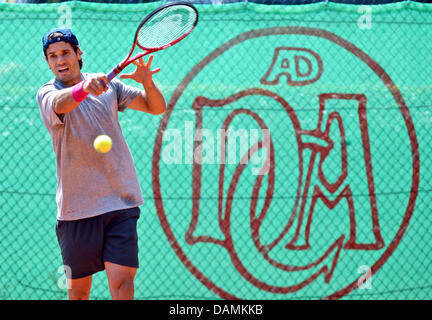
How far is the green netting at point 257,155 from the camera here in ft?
12.5

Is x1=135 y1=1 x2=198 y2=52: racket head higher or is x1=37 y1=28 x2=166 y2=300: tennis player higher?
x1=135 y1=1 x2=198 y2=52: racket head

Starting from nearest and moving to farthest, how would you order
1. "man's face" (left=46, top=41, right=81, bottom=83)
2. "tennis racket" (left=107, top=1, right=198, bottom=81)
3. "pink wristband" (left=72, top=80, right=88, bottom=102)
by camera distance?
"pink wristband" (left=72, top=80, right=88, bottom=102)
"man's face" (left=46, top=41, right=81, bottom=83)
"tennis racket" (left=107, top=1, right=198, bottom=81)

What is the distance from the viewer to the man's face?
101 inches

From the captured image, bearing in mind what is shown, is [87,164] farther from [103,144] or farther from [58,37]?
[58,37]

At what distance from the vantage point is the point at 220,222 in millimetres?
3852

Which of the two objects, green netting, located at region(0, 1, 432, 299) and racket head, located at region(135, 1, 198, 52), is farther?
green netting, located at region(0, 1, 432, 299)

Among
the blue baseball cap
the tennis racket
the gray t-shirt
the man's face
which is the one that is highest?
the tennis racket

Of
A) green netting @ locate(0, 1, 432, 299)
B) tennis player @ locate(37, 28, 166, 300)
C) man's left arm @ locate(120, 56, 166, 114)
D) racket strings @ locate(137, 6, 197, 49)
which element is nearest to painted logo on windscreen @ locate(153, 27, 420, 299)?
green netting @ locate(0, 1, 432, 299)

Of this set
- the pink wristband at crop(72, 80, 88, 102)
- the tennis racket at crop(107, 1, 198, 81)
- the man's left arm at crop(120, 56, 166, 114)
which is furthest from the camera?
the tennis racket at crop(107, 1, 198, 81)

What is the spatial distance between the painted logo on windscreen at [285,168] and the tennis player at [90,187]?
1271 millimetres

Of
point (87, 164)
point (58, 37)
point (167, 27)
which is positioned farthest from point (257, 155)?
point (58, 37)

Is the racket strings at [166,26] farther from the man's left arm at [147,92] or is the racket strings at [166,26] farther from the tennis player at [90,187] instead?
the tennis player at [90,187]

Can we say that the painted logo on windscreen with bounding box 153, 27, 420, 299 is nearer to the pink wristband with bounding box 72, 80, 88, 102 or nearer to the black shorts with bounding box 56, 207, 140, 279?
the black shorts with bounding box 56, 207, 140, 279

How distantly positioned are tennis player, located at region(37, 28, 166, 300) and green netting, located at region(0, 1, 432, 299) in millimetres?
1254
